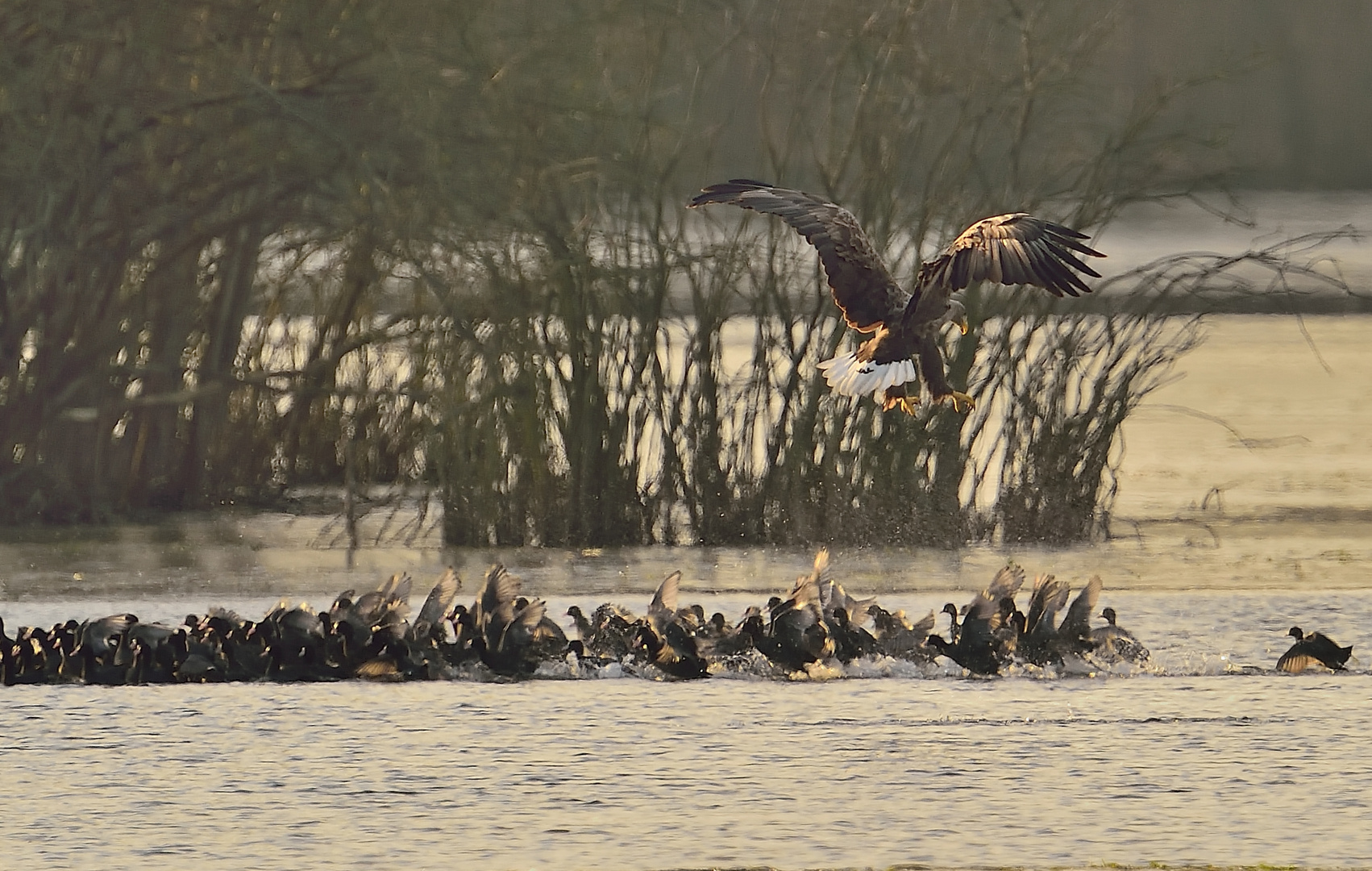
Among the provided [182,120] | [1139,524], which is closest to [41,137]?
[182,120]

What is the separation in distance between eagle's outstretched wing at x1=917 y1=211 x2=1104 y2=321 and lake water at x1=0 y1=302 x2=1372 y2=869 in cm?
134

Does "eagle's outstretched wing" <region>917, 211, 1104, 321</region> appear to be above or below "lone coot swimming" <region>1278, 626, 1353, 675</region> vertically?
above

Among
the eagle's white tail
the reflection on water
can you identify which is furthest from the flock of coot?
the eagle's white tail

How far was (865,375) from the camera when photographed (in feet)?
27.0

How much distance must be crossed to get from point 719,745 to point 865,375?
1627mm

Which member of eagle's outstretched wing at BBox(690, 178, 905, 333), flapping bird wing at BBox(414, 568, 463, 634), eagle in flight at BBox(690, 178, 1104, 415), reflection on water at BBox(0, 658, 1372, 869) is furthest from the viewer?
flapping bird wing at BBox(414, 568, 463, 634)

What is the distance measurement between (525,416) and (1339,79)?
26.5 m

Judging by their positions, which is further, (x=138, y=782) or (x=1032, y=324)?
(x=1032, y=324)

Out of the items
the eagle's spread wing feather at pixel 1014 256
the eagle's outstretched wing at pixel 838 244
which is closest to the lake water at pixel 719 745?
the eagle's outstretched wing at pixel 838 244

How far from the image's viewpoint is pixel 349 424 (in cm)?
1237

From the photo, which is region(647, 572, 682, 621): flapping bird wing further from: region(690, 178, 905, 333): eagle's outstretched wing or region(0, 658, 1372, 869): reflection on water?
region(690, 178, 905, 333): eagle's outstretched wing

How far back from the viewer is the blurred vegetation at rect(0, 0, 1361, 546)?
1092 centimetres

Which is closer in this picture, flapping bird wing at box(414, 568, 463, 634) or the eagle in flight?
the eagle in flight

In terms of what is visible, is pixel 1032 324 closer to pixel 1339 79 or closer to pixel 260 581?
pixel 260 581
